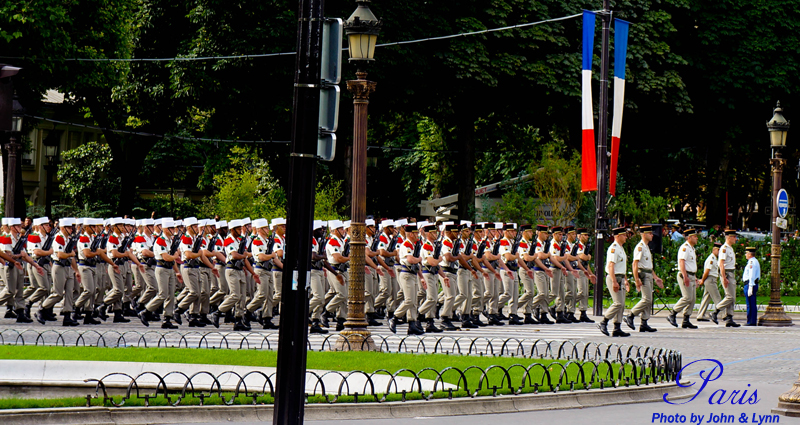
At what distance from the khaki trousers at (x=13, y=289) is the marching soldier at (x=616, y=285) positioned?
10.5m

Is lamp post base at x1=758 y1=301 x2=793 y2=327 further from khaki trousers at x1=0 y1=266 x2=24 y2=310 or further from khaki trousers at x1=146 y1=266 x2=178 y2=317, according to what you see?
khaki trousers at x1=0 y1=266 x2=24 y2=310

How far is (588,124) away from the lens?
2388 centimetres

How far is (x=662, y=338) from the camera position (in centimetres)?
1903

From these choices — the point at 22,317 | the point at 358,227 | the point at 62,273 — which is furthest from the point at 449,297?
the point at 22,317

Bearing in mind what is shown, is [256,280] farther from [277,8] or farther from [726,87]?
[726,87]

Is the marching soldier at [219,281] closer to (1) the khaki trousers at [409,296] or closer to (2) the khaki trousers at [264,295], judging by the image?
(2) the khaki trousers at [264,295]

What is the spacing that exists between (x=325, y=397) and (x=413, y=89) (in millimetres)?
23468

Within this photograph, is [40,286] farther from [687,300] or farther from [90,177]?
[90,177]

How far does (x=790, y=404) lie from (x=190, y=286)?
12171mm

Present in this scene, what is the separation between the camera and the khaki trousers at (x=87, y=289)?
20.2 metres

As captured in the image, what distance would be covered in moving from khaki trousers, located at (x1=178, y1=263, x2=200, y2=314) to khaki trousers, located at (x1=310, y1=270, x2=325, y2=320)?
229 centimetres

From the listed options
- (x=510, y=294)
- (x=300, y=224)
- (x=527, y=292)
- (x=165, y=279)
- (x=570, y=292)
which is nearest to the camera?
(x=300, y=224)

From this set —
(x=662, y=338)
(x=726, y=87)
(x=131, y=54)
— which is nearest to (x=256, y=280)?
(x=662, y=338)

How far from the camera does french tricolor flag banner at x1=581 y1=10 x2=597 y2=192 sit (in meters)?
23.6
